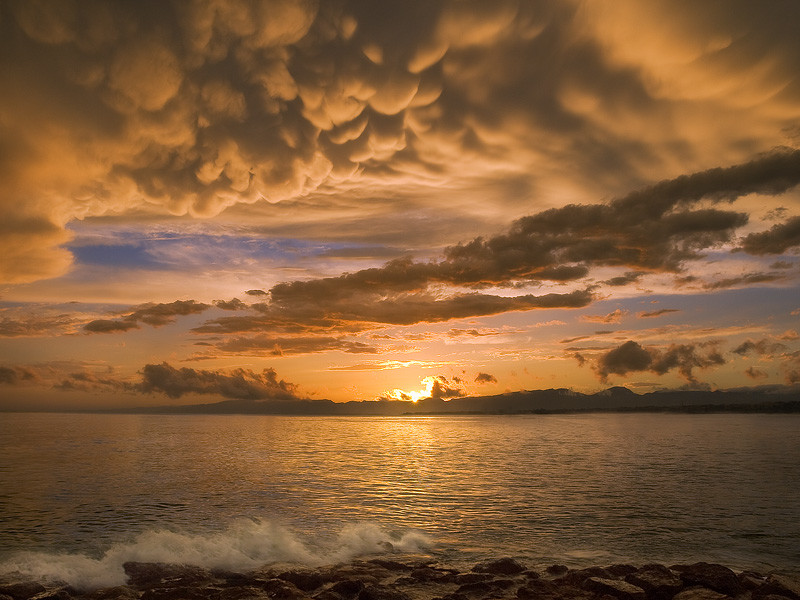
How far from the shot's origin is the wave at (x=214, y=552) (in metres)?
21.4

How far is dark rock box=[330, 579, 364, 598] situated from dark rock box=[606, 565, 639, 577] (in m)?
9.88

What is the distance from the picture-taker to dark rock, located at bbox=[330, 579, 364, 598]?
18859 millimetres

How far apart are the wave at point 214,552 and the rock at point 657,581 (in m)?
9.81

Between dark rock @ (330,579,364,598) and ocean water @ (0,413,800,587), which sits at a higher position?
dark rock @ (330,579,364,598)

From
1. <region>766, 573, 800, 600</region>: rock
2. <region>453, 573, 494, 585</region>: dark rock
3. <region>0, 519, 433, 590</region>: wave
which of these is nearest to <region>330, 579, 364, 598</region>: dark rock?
<region>453, 573, 494, 585</region>: dark rock

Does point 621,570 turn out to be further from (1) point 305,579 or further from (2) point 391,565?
(1) point 305,579

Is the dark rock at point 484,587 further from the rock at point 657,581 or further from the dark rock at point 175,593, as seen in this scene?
the dark rock at point 175,593

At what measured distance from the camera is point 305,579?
20.1 meters

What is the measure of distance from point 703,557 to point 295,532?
20.5 m

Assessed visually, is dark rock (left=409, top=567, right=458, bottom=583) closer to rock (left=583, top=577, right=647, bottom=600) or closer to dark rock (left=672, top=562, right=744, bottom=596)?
rock (left=583, top=577, right=647, bottom=600)

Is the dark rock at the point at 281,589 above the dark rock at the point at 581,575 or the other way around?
above

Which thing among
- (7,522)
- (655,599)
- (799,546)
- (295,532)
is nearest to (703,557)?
(799,546)

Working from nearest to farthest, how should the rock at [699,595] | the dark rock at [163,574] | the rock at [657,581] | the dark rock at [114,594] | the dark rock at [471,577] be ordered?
the rock at [699,595] → the dark rock at [114,594] → the rock at [657,581] → the dark rock at [163,574] → the dark rock at [471,577]

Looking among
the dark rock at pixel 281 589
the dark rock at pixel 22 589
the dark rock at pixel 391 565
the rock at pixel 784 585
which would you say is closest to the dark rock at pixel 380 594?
the dark rock at pixel 281 589
